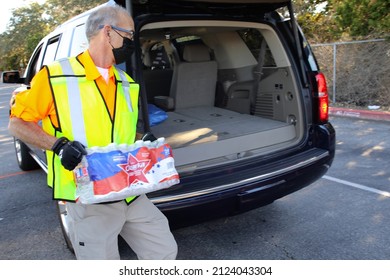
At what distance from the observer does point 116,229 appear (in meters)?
1.99

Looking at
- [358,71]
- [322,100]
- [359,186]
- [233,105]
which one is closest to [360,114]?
[358,71]

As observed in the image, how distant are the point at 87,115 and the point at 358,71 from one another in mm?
8731

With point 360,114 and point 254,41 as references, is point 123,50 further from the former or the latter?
point 360,114

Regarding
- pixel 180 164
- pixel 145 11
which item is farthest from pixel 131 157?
pixel 145 11

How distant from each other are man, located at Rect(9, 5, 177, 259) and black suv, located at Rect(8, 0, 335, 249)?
0.58 meters

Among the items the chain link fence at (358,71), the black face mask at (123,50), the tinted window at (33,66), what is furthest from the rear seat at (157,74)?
the chain link fence at (358,71)

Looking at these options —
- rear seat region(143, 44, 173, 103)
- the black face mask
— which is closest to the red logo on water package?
the black face mask

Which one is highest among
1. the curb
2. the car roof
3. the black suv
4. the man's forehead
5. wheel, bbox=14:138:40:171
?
the car roof

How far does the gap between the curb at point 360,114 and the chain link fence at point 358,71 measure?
28.6 inches

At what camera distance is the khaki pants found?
6.28ft

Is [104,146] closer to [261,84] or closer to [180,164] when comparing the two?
[180,164]

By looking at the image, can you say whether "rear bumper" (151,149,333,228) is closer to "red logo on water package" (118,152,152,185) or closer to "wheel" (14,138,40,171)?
"red logo on water package" (118,152,152,185)

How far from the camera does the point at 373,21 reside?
8.27 metres

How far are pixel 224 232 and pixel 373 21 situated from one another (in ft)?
22.4
